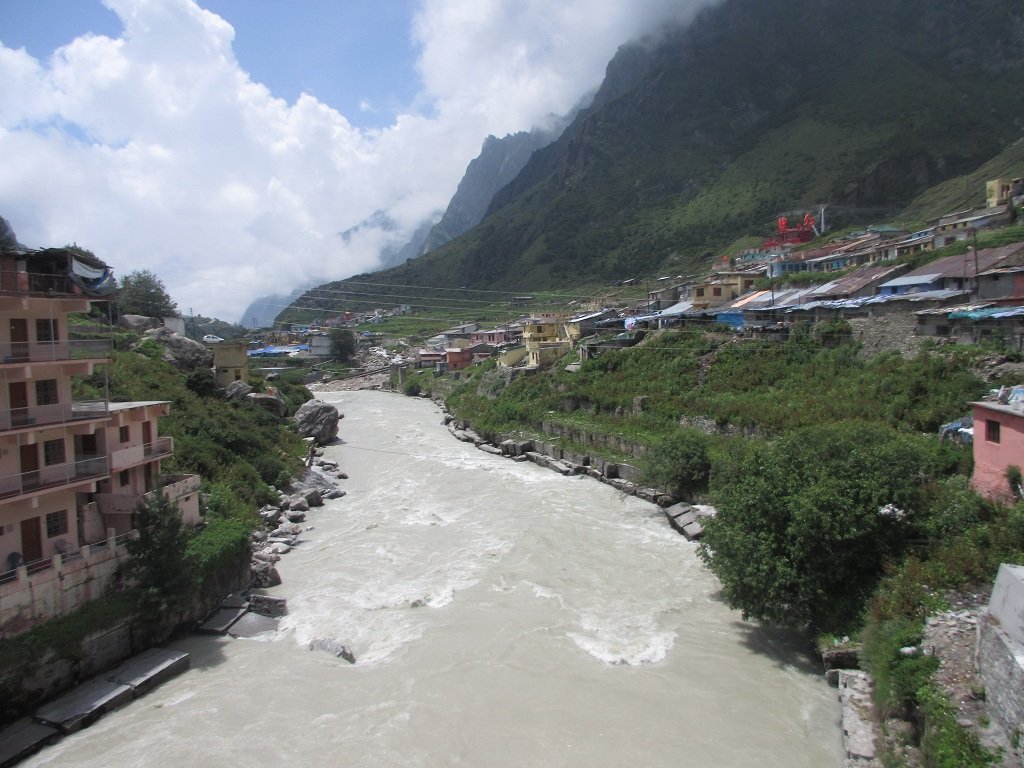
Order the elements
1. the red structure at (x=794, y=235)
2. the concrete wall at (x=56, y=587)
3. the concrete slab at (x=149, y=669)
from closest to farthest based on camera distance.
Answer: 1. the concrete wall at (x=56, y=587)
2. the concrete slab at (x=149, y=669)
3. the red structure at (x=794, y=235)

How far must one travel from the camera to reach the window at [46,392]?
13.9m

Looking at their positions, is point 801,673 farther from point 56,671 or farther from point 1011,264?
point 1011,264

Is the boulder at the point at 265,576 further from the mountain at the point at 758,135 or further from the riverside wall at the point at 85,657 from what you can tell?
the mountain at the point at 758,135

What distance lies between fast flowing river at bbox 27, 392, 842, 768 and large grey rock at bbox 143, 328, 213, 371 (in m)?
18.5

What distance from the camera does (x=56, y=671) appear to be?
11.8 metres

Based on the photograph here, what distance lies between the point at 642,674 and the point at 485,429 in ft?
88.9

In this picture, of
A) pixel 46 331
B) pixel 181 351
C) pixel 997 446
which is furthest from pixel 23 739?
pixel 181 351

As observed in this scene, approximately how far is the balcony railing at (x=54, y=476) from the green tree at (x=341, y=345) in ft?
232

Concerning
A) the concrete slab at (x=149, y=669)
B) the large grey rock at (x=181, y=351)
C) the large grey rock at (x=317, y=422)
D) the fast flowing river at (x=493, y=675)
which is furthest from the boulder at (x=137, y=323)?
the concrete slab at (x=149, y=669)

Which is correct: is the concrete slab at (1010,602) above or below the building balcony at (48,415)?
below

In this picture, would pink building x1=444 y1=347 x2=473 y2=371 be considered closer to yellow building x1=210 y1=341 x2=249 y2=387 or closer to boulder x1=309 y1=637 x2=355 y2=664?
yellow building x1=210 y1=341 x2=249 y2=387

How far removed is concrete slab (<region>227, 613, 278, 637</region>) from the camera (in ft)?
47.1

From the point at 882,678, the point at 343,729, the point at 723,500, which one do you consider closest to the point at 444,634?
the point at 343,729

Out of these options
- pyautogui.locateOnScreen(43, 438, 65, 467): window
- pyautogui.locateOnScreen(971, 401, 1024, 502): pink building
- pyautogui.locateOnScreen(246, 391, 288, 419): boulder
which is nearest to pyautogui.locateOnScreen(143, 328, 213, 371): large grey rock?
pyautogui.locateOnScreen(246, 391, 288, 419): boulder
